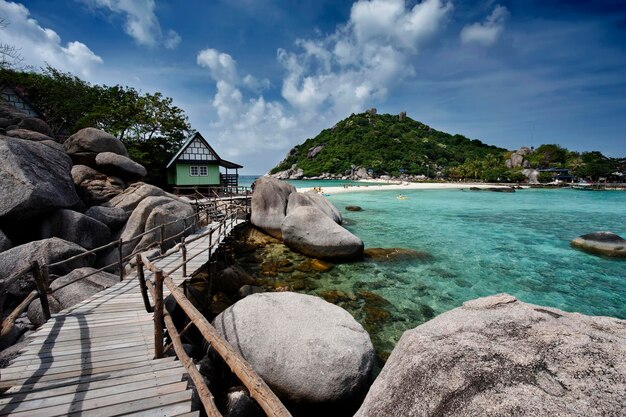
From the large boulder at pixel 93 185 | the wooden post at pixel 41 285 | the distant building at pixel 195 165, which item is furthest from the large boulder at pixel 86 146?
the wooden post at pixel 41 285

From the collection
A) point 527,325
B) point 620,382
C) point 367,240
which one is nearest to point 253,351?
point 527,325

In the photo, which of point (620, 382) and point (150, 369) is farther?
point (150, 369)

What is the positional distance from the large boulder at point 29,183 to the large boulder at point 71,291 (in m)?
3.99

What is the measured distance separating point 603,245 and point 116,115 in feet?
125

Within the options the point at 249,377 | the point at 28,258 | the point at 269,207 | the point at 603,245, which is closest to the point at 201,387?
the point at 249,377

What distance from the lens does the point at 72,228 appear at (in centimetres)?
967

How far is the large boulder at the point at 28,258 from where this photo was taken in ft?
22.9

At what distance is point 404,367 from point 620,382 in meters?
1.79

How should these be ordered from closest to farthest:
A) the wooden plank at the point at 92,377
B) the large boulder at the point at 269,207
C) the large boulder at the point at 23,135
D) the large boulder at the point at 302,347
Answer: the wooden plank at the point at 92,377 < the large boulder at the point at 302,347 < the large boulder at the point at 23,135 < the large boulder at the point at 269,207

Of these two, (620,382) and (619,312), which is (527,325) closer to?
(620,382)

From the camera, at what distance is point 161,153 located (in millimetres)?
28609

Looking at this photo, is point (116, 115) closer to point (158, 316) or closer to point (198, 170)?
point (198, 170)

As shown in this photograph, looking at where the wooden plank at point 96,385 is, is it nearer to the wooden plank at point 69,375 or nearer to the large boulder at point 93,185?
the wooden plank at point 69,375

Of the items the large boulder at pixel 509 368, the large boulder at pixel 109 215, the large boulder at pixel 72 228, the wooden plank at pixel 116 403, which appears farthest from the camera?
the large boulder at pixel 109 215
